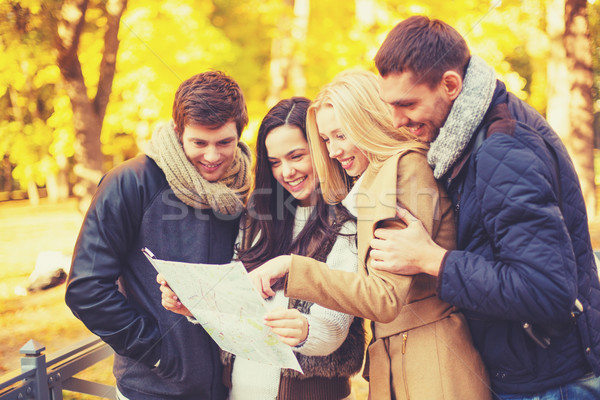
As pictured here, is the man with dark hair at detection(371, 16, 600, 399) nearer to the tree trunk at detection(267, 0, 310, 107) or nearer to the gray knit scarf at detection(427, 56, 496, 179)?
the gray knit scarf at detection(427, 56, 496, 179)

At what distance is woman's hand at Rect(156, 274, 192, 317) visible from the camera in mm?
2014

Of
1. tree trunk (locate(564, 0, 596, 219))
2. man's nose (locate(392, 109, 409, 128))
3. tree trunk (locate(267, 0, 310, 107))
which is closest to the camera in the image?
man's nose (locate(392, 109, 409, 128))

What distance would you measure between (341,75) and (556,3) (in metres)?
7.45

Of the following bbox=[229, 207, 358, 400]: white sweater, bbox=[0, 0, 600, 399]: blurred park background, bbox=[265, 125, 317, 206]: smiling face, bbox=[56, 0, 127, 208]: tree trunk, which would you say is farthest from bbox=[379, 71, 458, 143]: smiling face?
bbox=[56, 0, 127, 208]: tree trunk

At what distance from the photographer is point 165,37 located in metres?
8.48

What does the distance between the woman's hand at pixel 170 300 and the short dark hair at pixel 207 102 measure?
73 centimetres

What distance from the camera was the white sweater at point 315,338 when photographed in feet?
6.16

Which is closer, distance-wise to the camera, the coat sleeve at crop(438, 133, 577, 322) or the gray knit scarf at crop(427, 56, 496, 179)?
the coat sleeve at crop(438, 133, 577, 322)

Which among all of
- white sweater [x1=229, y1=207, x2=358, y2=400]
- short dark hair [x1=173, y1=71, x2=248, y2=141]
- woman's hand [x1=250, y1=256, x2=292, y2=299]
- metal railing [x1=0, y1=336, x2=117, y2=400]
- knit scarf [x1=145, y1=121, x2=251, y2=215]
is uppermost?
short dark hair [x1=173, y1=71, x2=248, y2=141]

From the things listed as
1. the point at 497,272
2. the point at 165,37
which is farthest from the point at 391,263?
the point at 165,37

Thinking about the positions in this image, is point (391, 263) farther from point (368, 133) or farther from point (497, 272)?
point (368, 133)

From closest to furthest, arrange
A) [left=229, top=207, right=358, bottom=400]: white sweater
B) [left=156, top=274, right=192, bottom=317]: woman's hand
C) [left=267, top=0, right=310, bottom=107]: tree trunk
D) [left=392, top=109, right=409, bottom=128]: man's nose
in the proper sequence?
1. [left=392, top=109, right=409, bottom=128]: man's nose
2. [left=229, top=207, right=358, bottom=400]: white sweater
3. [left=156, top=274, right=192, bottom=317]: woman's hand
4. [left=267, top=0, right=310, bottom=107]: tree trunk

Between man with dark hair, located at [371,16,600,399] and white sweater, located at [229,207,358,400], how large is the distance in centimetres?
44

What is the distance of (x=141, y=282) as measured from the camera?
2.22 meters
